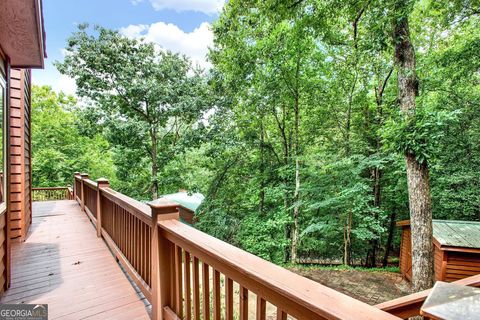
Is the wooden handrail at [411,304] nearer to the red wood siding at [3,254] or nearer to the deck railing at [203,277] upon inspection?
the deck railing at [203,277]

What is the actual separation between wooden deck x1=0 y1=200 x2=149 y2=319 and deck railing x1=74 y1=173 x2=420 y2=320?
0.77 ft

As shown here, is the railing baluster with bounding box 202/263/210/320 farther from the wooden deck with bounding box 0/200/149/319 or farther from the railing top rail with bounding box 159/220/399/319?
the wooden deck with bounding box 0/200/149/319

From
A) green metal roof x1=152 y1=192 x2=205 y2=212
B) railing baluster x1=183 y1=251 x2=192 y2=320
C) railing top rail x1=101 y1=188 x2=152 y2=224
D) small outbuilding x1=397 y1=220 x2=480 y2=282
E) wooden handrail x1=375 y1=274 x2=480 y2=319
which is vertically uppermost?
railing top rail x1=101 y1=188 x2=152 y2=224

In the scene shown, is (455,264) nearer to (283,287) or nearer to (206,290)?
(206,290)

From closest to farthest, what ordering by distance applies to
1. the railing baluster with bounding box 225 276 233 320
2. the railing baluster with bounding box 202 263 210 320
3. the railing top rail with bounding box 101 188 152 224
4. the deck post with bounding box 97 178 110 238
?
the railing baluster with bounding box 225 276 233 320 → the railing baluster with bounding box 202 263 210 320 → the railing top rail with bounding box 101 188 152 224 → the deck post with bounding box 97 178 110 238

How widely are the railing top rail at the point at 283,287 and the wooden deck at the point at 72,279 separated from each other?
4.94 ft

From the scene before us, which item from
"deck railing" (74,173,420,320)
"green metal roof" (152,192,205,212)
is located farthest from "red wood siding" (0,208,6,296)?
"green metal roof" (152,192,205,212)

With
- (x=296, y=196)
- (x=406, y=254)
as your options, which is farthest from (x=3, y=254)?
(x=406, y=254)

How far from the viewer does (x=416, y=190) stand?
5164 mm

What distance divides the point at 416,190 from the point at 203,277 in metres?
5.64

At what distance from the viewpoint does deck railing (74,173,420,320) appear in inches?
28.9

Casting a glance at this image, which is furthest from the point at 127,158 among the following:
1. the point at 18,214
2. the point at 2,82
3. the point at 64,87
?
the point at 64,87

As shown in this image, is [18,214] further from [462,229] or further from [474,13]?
[462,229]

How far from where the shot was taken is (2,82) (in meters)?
2.46
